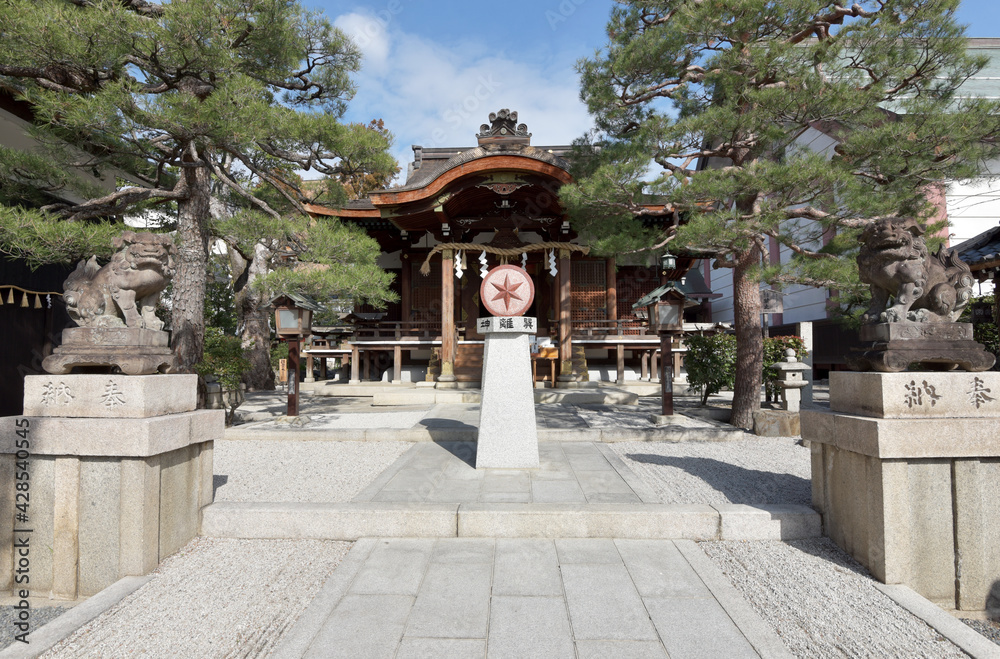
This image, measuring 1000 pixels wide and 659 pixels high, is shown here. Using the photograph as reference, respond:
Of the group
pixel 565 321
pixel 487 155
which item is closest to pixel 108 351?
pixel 487 155

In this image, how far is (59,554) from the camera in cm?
288

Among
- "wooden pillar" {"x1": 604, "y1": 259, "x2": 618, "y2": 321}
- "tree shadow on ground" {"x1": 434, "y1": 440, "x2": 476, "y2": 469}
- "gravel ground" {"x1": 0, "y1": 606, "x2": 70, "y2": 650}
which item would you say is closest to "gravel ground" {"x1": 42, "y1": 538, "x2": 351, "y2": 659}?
"gravel ground" {"x1": 0, "y1": 606, "x2": 70, "y2": 650}

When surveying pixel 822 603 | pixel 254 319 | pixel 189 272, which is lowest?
pixel 822 603

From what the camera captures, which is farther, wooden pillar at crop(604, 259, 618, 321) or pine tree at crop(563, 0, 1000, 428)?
wooden pillar at crop(604, 259, 618, 321)

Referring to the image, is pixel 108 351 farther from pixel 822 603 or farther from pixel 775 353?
pixel 775 353

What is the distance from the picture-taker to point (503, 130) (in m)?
14.2

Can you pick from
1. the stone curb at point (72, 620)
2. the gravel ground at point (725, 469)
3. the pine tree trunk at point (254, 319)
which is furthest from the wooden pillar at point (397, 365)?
the stone curb at point (72, 620)

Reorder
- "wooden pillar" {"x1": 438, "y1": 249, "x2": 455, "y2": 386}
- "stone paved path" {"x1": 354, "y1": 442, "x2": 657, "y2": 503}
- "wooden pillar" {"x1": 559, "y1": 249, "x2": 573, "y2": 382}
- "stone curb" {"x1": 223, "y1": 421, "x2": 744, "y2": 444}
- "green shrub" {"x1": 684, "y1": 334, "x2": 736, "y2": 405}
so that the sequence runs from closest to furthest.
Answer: "stone paved path" {"x1": 354, "y1": 442, "x2": 657, "y2": 503}, "stone curb" {"x1": 223, "y1": 421, "x2": 744, "y2": 444}, "green shrub" {"x1": 684, "y1": 334, "x2": 736, "y2": 405}, "wooden pillar" {"x1": 559, "y1": 249, "x2": 573, "y2": 382}, "wooden pillar" {"x1": 438, "y1": 249, "x2": 455, "y2": 386}

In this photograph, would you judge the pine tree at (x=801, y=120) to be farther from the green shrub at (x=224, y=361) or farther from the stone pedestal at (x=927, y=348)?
the green shrub at (x=224, y=361)

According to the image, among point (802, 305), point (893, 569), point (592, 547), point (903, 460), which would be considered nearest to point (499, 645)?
point (592, 547)

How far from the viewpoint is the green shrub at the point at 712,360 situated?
895cm

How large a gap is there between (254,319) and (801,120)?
14683mm

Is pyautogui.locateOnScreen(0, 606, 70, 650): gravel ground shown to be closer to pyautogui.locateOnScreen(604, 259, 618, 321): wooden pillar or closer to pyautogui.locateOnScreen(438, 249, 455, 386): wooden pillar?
pyautogui.locateOnScreen(438, 249, 455, 386): wooden pillar

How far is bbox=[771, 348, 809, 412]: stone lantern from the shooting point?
818 cm
